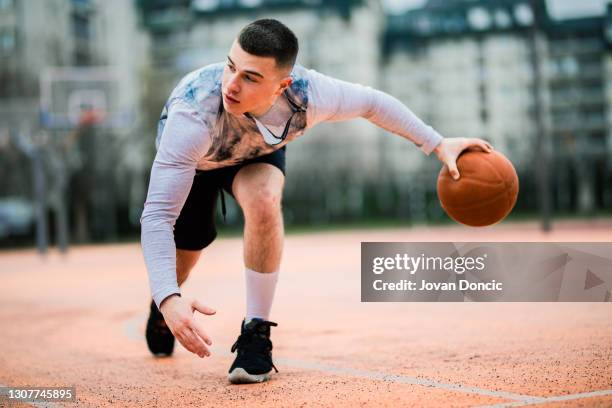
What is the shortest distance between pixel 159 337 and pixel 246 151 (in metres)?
1.51

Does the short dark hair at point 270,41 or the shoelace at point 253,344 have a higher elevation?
the short dark hair at point 270,41

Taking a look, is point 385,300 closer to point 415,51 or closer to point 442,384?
point 442,384

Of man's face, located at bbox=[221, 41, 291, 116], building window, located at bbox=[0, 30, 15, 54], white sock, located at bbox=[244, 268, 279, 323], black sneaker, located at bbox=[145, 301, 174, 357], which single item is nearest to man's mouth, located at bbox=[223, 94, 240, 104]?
man's face, located at bbox=[221, 41, 291, 116]

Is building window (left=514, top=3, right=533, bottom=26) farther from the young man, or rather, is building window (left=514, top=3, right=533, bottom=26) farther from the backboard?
the young man

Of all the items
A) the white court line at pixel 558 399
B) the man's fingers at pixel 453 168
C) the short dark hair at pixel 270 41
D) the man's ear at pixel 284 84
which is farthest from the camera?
the man's fingers at pixel 453 168

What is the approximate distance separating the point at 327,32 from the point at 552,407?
2146 inches

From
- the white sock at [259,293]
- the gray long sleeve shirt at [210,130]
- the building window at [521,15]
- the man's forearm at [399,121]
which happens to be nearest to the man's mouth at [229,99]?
the gray long sleeve shirt at [210,130]

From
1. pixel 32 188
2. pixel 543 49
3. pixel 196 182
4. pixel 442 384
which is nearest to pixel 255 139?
pixel 196 182

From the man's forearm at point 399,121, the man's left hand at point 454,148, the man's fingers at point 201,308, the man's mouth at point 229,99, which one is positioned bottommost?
the man's fingers at point 201,308

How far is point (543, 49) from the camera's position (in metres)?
57.6

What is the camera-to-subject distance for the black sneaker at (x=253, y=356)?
11.9ft

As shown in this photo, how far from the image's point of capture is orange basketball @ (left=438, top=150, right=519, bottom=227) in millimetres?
3652

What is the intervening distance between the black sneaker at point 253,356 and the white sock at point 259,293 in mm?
50

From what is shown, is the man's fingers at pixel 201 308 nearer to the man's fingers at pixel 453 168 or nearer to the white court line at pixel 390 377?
the white court line at pixel 390 377
